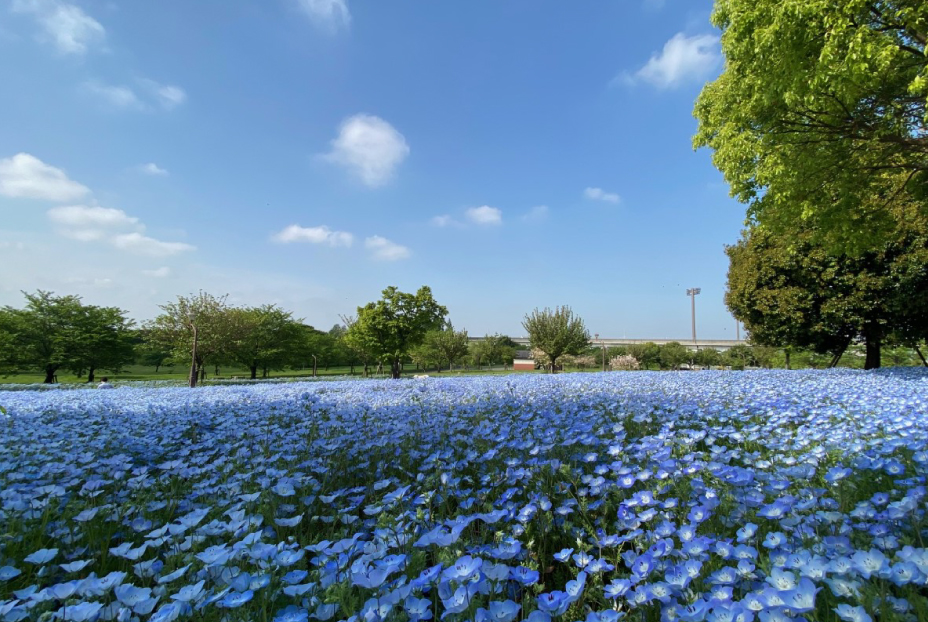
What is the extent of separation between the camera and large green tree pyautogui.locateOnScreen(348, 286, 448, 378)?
24.5 m

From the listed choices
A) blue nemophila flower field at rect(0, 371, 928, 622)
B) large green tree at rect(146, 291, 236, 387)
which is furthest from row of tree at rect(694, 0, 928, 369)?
large green tree at rect(146, 291, 236, 387)

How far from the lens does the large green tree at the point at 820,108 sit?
217 inches

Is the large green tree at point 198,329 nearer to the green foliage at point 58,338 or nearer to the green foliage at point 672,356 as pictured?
the green foliage at point 58,338

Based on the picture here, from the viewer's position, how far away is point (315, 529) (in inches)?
103

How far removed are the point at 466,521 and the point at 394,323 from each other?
74.9 feet

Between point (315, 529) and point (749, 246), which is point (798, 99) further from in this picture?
point (749, 246)

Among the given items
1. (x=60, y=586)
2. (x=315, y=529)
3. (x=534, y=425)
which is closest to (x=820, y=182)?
(x=534, y=425)

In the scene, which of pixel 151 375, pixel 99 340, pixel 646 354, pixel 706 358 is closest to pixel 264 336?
pixel 99 340

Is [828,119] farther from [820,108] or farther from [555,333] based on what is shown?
[555,333]

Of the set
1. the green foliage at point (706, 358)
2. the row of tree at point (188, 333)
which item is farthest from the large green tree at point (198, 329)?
the green foliage at point (706, 358)

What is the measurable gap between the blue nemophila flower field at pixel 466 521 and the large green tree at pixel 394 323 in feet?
63.4

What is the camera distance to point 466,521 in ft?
5.92

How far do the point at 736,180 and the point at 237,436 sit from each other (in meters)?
9.57

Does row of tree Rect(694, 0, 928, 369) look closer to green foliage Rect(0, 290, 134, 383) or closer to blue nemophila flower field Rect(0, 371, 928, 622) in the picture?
blue nemophila flower field Rect(0, 371, 928, 622)
